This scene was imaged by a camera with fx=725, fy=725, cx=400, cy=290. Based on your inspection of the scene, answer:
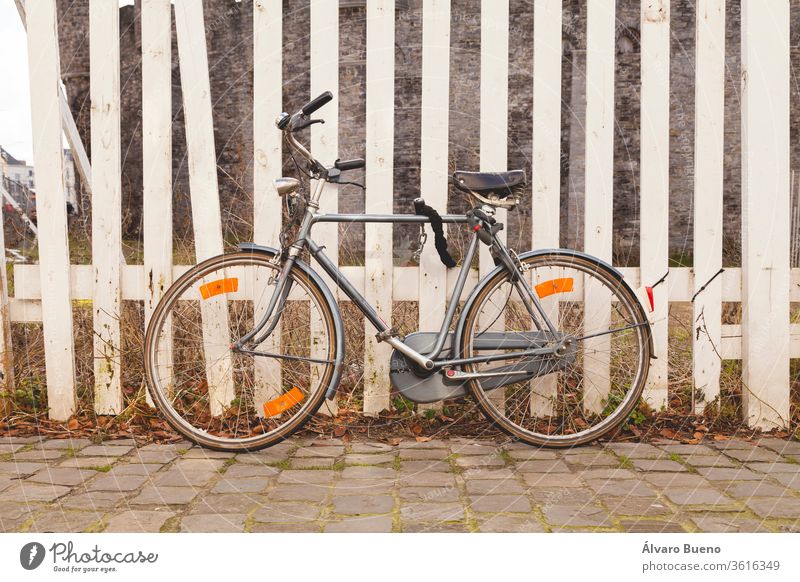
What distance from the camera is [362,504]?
2.42 meters

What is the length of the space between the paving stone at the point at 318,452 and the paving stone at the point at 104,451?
728 mm

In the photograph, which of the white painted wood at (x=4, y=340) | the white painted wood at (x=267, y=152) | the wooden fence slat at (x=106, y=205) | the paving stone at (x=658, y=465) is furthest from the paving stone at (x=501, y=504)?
the white painted wood at (x=4, y=340)

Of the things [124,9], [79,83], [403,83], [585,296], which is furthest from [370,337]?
[79,83]

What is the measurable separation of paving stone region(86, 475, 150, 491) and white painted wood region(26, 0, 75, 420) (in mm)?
1074

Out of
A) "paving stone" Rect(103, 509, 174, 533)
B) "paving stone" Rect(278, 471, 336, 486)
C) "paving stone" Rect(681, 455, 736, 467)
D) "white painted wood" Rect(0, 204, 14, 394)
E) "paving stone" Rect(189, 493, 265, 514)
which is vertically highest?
"white painted wood" Rect(0, 204, 14, 394)

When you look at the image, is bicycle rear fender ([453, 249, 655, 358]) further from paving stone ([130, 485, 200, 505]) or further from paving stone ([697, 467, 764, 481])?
paving stone ([130, 485, 200, 505])

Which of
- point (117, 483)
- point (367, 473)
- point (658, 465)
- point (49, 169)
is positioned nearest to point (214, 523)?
point (117, 483)

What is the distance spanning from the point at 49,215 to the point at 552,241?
2.39 meters

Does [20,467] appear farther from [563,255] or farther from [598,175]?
[598,175]

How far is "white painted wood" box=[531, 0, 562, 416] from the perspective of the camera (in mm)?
3352

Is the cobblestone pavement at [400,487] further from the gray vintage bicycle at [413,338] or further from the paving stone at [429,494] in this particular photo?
the gray vintage bicycle at [413,338]

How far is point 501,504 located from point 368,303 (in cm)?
114

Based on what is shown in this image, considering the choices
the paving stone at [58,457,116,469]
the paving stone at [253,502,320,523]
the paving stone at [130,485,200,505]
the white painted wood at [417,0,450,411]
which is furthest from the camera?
the white painted wood at [417,0,450,411]

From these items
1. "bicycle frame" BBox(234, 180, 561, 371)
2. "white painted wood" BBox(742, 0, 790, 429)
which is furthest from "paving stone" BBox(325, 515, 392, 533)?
"white painted wood" BBox(742, 0, 790, 429)
